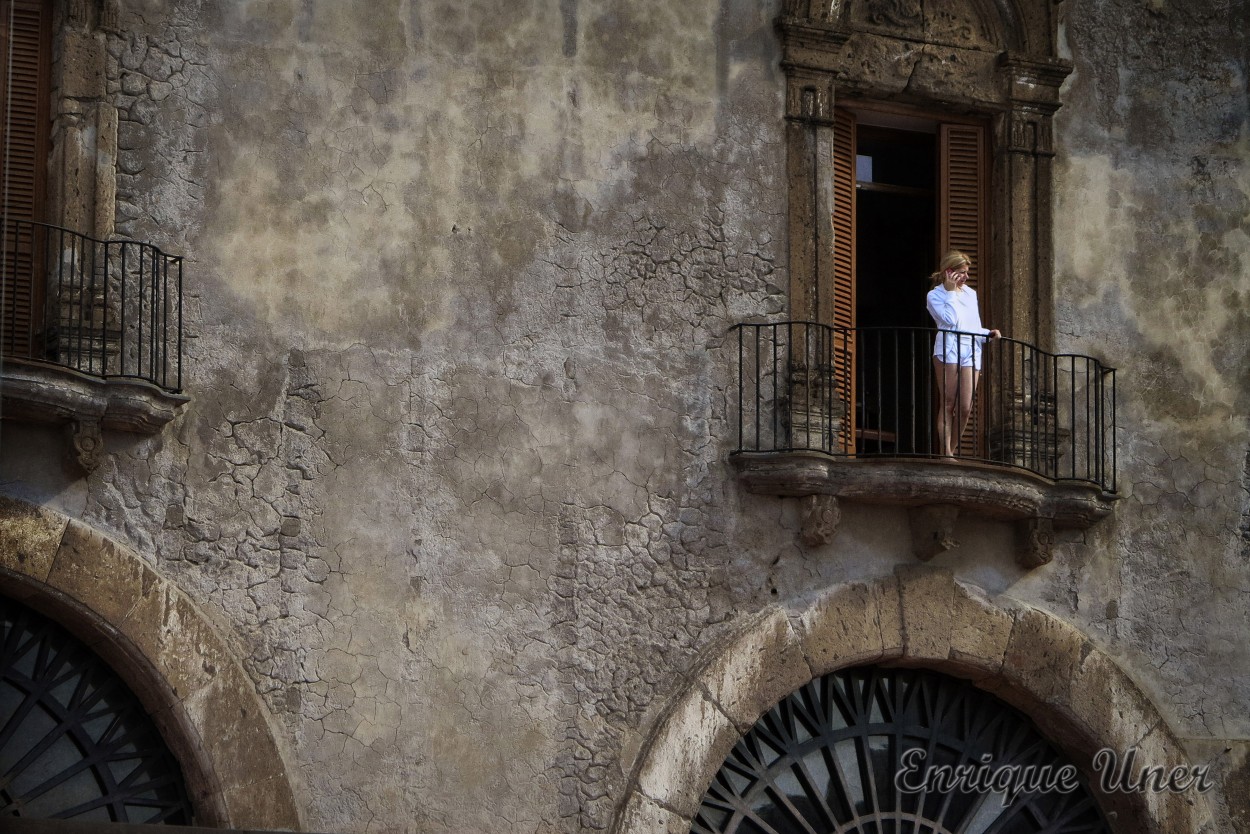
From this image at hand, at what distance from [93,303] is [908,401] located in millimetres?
4704

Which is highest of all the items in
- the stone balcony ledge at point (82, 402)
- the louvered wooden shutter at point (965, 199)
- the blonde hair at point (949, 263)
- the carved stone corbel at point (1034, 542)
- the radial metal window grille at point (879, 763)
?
the louvered wooden shutter at point (965, 199)

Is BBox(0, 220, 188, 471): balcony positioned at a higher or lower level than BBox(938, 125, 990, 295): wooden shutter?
lower

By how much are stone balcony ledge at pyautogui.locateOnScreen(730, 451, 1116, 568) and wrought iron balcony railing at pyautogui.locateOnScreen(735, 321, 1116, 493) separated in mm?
71

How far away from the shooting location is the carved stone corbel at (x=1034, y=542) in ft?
41.8

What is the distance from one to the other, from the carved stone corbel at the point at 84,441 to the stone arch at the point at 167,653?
0.92 ft

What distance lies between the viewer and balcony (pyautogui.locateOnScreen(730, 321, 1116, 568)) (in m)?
12.3

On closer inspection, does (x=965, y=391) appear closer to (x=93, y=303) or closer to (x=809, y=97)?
(x=809, y=97)

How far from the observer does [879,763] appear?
12.4 meters

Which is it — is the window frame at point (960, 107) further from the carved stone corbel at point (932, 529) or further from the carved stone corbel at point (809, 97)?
the carved stone corbel at point (932, 529)

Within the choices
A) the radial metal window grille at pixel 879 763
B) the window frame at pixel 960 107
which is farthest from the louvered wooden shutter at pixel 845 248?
the radial metal window grille at pixel 879 763

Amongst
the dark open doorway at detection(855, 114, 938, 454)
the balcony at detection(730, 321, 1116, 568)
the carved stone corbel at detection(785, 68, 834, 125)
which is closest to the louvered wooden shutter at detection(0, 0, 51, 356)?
the balcony at detection(730, 321, 1116, 568)

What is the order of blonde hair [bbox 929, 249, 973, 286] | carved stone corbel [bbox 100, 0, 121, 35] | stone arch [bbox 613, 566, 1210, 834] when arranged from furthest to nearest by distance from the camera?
1. blonde hair [bbox 929, 249, 973, 286]
2. stone arch [bbox 613, 566, 1210, 834]
3. carved stone corbel [bbox 100, 0, 121, 35]

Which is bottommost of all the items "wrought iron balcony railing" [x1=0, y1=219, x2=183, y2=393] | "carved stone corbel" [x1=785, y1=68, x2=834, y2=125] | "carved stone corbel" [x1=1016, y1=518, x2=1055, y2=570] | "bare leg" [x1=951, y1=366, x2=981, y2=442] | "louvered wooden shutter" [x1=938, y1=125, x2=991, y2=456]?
"carved stone corbel" [x1=1016, y1=518, x2=1055, y2=570]

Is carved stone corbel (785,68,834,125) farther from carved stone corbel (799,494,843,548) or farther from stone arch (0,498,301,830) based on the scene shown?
stone arch (0,498,301,830)
